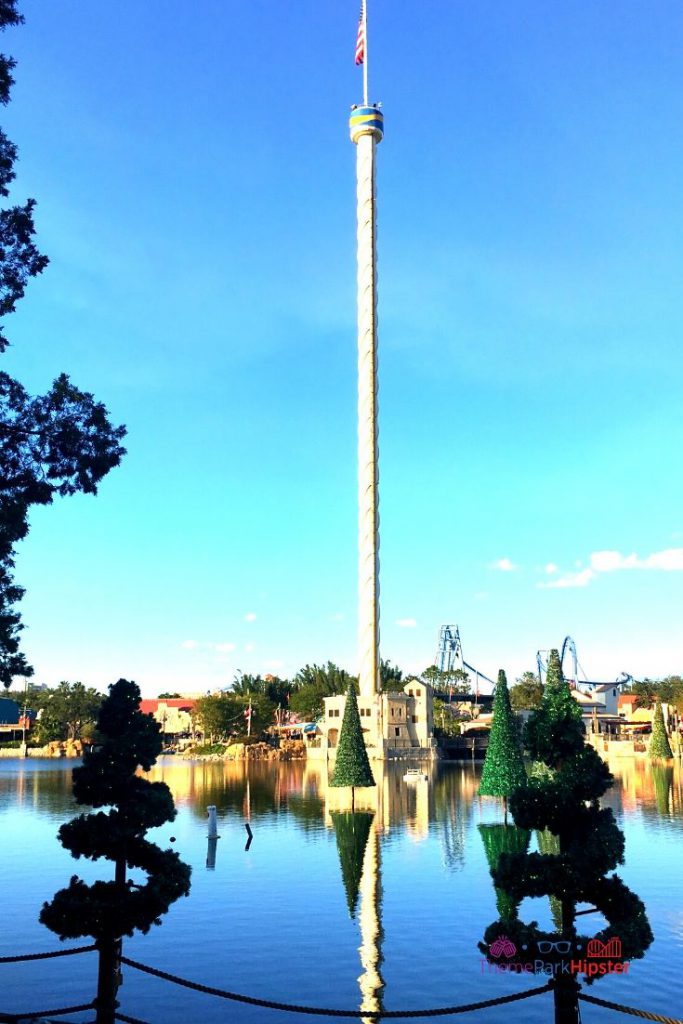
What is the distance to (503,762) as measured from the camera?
1815 inches

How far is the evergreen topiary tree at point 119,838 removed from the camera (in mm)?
12211

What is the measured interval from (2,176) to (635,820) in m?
40.1

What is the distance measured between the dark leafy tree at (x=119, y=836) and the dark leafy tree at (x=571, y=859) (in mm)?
4752

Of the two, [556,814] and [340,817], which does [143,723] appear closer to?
[556,814]

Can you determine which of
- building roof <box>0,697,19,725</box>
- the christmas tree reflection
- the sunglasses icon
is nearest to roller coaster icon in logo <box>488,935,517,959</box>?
the sunglasses icon

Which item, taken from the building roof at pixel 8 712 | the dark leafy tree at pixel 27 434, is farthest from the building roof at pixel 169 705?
the dark leafy tree at pixel 27 434

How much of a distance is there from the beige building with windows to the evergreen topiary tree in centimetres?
9164

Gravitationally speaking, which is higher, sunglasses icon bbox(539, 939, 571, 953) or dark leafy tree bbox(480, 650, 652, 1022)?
dark leafy tree bbox(480, 650, 652, 1022)

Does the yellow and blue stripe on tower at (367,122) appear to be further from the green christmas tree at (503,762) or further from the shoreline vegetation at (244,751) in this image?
the green christmas tree at (503,762)

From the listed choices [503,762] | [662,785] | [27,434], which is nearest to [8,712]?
[662,785]

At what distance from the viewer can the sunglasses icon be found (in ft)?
36.3

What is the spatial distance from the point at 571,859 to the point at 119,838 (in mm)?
6372

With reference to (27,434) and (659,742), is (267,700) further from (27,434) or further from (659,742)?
(27,434)

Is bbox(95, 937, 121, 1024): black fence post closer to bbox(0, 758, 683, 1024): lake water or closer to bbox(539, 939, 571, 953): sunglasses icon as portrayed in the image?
bbox(0, 758, 683, 1024): lake water
